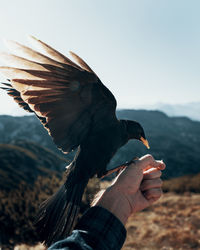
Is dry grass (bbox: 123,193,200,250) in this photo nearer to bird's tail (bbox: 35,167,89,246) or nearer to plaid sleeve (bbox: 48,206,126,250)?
bird's tail (bbox: 35,167,89,246)

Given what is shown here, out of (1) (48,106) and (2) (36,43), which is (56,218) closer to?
(1) (48,106)

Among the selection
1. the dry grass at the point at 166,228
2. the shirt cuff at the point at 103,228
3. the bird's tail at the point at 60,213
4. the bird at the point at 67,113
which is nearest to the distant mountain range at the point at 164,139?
the dry grass at the point at 166,228

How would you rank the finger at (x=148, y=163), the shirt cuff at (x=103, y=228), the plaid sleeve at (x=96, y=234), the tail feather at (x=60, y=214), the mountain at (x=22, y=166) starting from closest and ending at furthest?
the plaid sleeve at (x=96, y=234), the shirt cuff at (x=103, y=228), the tail feather at (x=60, y=214), the finger at (x=148, y=163), the mountain at (x=22, y=166)

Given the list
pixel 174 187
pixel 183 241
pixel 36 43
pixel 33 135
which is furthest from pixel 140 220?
pixel 33 135

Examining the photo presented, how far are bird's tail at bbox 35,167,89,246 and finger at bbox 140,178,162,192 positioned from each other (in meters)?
0.64

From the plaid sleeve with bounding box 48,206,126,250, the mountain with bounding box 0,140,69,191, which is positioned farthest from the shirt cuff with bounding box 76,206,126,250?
the mountain with bounding box 0,140,69,191

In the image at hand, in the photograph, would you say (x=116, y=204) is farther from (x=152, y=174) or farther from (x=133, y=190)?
(x=152, y=174)

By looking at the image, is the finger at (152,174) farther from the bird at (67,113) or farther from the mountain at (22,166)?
the mountain at (22,166)

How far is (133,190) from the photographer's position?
2.18 meters

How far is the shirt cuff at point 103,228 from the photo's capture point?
142cm

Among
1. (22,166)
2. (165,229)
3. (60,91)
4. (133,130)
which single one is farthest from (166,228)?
(22,166)

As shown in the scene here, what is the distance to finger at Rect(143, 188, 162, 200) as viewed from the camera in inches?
89.0

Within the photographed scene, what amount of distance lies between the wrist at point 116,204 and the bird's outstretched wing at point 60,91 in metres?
0.76

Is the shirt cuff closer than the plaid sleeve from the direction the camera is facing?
No
